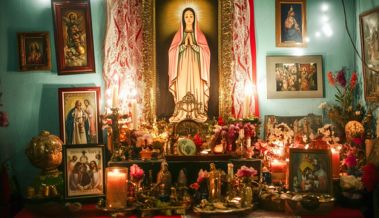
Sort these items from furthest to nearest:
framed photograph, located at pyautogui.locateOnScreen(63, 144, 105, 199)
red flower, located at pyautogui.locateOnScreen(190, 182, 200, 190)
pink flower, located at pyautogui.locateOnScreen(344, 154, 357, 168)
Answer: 1. pink flower, located at pyautogui.locateOnScreen(344, 154, 357, 168)
2. framed photograph, located at pyautogui.locateOnScreen(63, 144, 105, 199)
3. red flower, located at pyautogui.locateOnScreen(190, 182, 200, 190)

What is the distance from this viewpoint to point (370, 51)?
5090 millimetres

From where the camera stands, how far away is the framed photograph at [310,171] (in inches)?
175

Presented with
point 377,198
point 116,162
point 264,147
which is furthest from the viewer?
point 264,147

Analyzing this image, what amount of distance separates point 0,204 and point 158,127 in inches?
71.7

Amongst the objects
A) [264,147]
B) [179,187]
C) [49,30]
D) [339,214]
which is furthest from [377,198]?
[49,30]

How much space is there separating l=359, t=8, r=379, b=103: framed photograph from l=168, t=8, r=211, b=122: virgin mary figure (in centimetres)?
182

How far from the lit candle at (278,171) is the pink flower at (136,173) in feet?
4.54

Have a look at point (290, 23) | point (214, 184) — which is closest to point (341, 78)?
point (290, 23)

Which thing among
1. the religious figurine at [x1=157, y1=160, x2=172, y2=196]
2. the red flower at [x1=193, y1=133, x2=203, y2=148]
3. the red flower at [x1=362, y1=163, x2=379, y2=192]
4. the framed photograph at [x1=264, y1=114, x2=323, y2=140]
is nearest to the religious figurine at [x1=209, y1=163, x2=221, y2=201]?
the religious figurine at [x1=157, y1=160, x2=172, y2=196]

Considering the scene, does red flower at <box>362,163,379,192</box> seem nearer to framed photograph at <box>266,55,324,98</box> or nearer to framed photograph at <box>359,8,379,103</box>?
framed photograph at <box>359,8,379,103</box>

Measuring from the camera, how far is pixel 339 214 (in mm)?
4215

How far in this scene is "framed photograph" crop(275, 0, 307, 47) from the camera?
5.44 metres

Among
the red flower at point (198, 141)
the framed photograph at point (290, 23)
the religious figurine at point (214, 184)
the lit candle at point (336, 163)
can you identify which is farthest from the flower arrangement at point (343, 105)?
the religious figurine at point (214, 184)

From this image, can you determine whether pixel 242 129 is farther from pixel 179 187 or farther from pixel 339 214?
pixel 339 214
